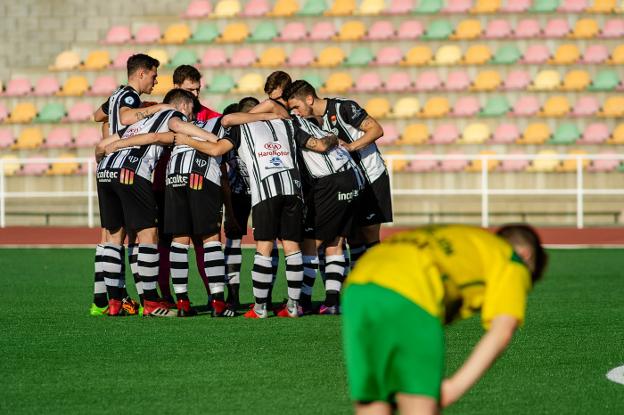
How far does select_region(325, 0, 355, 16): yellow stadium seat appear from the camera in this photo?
28.5 meters

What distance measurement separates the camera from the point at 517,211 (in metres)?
23.9

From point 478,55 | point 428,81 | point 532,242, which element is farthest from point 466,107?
point 532,242

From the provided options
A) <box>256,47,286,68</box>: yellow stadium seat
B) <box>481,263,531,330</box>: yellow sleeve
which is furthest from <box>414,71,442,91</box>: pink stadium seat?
<box>481,263,531,330</box>: yellow sleeve

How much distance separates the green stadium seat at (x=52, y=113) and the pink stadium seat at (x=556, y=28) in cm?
1093

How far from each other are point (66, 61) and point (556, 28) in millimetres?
11347

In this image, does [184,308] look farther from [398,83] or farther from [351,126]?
[398,83]

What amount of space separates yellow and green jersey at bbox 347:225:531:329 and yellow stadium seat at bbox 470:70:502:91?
22.1m

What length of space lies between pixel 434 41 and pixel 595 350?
63.8 ft

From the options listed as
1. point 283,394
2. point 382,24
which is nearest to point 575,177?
point 382,24

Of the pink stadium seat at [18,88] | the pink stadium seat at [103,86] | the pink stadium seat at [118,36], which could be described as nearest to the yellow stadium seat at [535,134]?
the pink stadium seat at [103,86]

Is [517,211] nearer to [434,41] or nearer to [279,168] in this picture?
[434,41]

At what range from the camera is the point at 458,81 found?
2630 cm

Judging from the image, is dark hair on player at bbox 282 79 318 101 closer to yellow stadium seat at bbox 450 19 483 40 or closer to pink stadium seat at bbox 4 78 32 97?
yellow stadium seat at bbox 450 19 483 40

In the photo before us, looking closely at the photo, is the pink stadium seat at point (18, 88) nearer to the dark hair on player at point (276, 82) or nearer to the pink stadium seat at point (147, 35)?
the pink stadium seat at point (147, 35)
